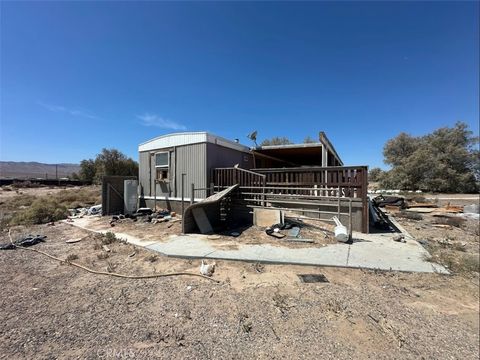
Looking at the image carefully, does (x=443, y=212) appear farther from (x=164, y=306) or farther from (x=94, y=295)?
(x=94, y=295)

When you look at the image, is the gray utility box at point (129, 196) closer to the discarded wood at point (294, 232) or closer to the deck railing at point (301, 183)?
the deck railing at point (301, 183)

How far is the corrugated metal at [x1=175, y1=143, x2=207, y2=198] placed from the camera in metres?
8.09

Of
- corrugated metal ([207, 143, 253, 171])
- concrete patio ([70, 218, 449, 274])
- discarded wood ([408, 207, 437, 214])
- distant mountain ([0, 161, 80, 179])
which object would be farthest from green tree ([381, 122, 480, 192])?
distant mountain ([0, 161, 80, 179])

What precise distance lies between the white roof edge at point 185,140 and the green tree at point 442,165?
23629mm

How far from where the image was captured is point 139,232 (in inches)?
267

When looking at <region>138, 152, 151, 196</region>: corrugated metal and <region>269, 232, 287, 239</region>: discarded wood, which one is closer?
<region>269, 232, 287, 239</region>: discarded wood

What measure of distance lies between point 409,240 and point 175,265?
5.56m

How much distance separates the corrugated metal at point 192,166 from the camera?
8.09m

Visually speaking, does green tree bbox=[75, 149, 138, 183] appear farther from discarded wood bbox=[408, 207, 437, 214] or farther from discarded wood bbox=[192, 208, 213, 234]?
discarded wood bbox=[408, 207, 437, 214]

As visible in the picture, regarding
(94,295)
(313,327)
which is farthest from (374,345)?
(94,295)

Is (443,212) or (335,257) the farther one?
(443,212)

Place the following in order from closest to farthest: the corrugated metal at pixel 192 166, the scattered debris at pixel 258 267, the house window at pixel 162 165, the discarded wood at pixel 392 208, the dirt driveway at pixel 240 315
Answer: the dirt driveway at pixel 240 315
the scattered debris at pixel 258 267
the corrugated metal at pixel 192 166
the house window at pixel 162 165
the discarded wood at pixel 392 208

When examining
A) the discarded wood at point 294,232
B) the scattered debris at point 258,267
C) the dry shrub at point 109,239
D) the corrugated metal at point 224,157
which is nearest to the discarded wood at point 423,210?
the corrugated metal at point 224,157

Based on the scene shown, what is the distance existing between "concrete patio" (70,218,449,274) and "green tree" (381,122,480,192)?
2397cm
